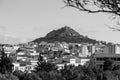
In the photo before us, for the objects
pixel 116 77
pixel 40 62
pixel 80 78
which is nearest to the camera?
pixel 80 78

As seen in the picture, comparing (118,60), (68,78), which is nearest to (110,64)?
(118,60)

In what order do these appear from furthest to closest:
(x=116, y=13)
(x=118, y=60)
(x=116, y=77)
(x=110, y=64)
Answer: (x=118, y=60), (x=110, y=64), (x=116, y=77), (x=116, y=13)

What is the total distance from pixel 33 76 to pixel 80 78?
4976 mm

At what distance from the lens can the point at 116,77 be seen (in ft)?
123

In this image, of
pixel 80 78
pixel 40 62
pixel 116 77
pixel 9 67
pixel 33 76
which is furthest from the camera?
pixel 40 62

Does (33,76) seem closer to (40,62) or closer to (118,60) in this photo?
(40,62)

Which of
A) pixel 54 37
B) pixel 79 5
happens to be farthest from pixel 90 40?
pixel 79 5

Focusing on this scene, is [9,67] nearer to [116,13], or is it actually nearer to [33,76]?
[33,76]

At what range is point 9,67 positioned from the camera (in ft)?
135

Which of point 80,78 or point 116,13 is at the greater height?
point 116,13

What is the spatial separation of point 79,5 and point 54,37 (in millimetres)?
164086

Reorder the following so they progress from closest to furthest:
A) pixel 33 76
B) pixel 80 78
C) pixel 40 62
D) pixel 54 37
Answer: pixel 33 76, pixel 80 78, pixel 40 62, pixel 54 37

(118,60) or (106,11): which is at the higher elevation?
(106,11)

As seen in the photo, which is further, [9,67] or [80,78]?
[9,67]
